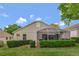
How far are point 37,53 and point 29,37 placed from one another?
8.7 inches

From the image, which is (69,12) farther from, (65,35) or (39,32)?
(39,32)

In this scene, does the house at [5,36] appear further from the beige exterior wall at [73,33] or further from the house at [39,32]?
the beige exterior wall at [73,33]

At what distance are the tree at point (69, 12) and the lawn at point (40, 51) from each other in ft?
1.14

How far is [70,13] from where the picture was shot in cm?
1209

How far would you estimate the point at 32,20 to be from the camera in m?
12.0

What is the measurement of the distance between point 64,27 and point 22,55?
24.6 inches

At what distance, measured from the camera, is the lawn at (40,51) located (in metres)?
12.0

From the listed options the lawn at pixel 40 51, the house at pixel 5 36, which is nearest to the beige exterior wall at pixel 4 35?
the house at pixel 5 36

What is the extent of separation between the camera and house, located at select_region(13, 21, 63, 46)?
474 inches

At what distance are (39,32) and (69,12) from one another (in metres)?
0.45

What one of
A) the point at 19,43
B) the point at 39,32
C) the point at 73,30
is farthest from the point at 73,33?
the point at 19,43

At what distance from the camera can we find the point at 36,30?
12.1 metres

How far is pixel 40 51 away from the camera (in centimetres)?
1205

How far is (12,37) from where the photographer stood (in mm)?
12062
